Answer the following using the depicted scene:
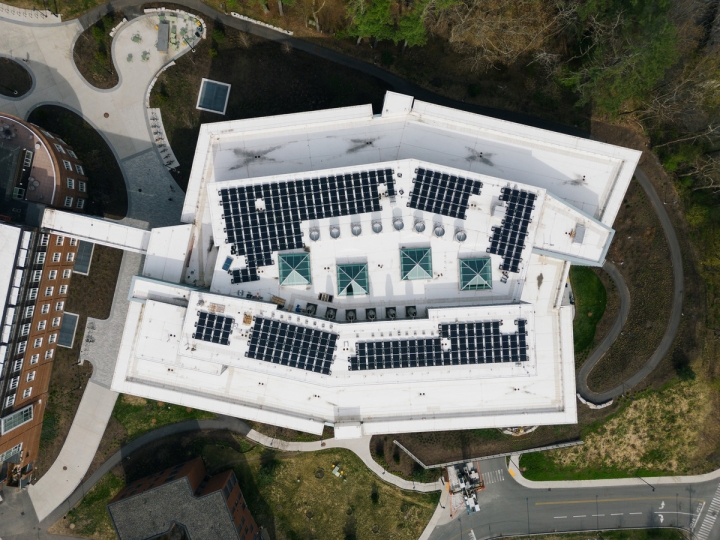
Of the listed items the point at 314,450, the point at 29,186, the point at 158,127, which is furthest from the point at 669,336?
the point at 29,186

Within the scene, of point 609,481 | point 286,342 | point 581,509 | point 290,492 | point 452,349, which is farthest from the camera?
point 581,509

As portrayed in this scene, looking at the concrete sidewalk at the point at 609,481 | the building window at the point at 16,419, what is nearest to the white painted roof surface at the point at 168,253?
the building window at the point at 16,419

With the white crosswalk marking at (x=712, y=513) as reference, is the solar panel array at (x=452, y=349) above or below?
above

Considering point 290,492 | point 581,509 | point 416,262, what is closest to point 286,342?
point 416,262

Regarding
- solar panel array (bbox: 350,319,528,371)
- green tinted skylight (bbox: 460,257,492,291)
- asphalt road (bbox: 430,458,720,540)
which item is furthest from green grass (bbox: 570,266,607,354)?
asphalt road (bbox: 430,458,720,540)

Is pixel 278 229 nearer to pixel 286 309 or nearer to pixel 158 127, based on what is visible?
pixel 286 309

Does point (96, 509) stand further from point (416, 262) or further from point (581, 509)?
point (581, 509)

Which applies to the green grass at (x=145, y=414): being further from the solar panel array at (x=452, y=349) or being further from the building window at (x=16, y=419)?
the solar panel array at (x=452, y=349)
